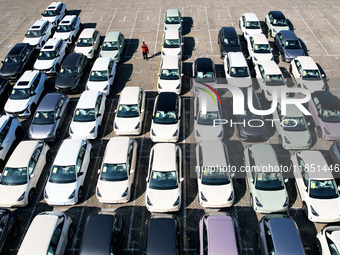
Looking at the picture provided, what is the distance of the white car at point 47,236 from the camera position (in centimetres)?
1053

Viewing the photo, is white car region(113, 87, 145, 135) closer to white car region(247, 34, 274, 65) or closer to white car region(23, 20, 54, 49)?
white car region(247, 34, 274, 65)

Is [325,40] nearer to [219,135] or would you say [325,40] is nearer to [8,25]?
[219,135]

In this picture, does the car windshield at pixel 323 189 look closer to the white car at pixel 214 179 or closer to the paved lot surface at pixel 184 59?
the paved lot surface at pixel 184 59

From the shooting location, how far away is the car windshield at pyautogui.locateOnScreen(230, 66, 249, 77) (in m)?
20.0

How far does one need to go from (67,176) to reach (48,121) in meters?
4.69

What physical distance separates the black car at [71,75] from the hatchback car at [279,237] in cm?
1545

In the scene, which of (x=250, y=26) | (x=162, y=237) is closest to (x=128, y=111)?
(x=162, y=237)

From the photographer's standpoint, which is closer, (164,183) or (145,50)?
(164,183)

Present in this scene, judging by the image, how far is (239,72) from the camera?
65.8ft

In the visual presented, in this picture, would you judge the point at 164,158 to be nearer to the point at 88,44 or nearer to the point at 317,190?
the point at 317,190

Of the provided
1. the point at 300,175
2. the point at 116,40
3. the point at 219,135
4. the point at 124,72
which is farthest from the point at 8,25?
the point at 300,175

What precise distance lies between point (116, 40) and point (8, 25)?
1532 cm

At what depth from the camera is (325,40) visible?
1014 inches

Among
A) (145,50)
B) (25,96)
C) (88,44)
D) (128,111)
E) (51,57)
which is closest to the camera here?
(128,111)
